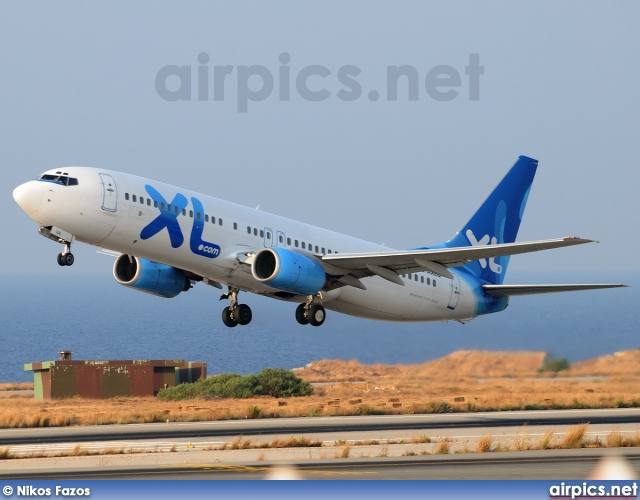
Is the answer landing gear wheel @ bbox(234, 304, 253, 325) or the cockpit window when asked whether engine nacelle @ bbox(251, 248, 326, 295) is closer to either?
landing gear wheel @ bbox(234, 304, 253, 325)

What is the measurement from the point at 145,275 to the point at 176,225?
538 centimetres

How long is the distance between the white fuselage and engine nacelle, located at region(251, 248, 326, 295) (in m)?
0.60

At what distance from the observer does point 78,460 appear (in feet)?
120

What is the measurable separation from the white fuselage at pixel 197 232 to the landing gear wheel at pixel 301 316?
43 cm

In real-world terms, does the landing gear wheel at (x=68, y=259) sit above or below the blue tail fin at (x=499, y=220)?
below

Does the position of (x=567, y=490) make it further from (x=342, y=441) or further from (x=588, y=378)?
(x=588, y=378)

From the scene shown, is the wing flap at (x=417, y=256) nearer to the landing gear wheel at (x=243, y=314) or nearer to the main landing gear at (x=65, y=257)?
the landing gear wheel at (x=243, y=314)

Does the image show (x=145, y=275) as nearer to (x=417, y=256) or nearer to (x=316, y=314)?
(x=316, y=314)

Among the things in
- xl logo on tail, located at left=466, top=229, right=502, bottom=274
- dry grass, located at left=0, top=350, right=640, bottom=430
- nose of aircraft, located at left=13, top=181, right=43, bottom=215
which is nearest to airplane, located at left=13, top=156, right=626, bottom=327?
nose of aircraft, located at left=13, top=181, right=43, bottom=215

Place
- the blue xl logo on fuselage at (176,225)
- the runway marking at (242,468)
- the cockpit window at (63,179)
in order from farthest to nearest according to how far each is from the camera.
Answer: the blue xl logo on fuselage at (176,225)
the cockpit window at (63,179)
the runway marking at (242,468)

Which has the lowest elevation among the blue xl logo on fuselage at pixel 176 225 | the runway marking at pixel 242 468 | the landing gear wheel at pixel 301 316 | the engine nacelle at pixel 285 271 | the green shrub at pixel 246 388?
the runway marking at pixel 242 468

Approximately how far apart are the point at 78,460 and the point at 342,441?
32.1ft

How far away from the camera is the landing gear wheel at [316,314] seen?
44844 millimetres

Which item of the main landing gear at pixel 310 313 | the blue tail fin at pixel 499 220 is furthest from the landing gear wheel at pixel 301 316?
the blue tail fin at pixel 499 220
